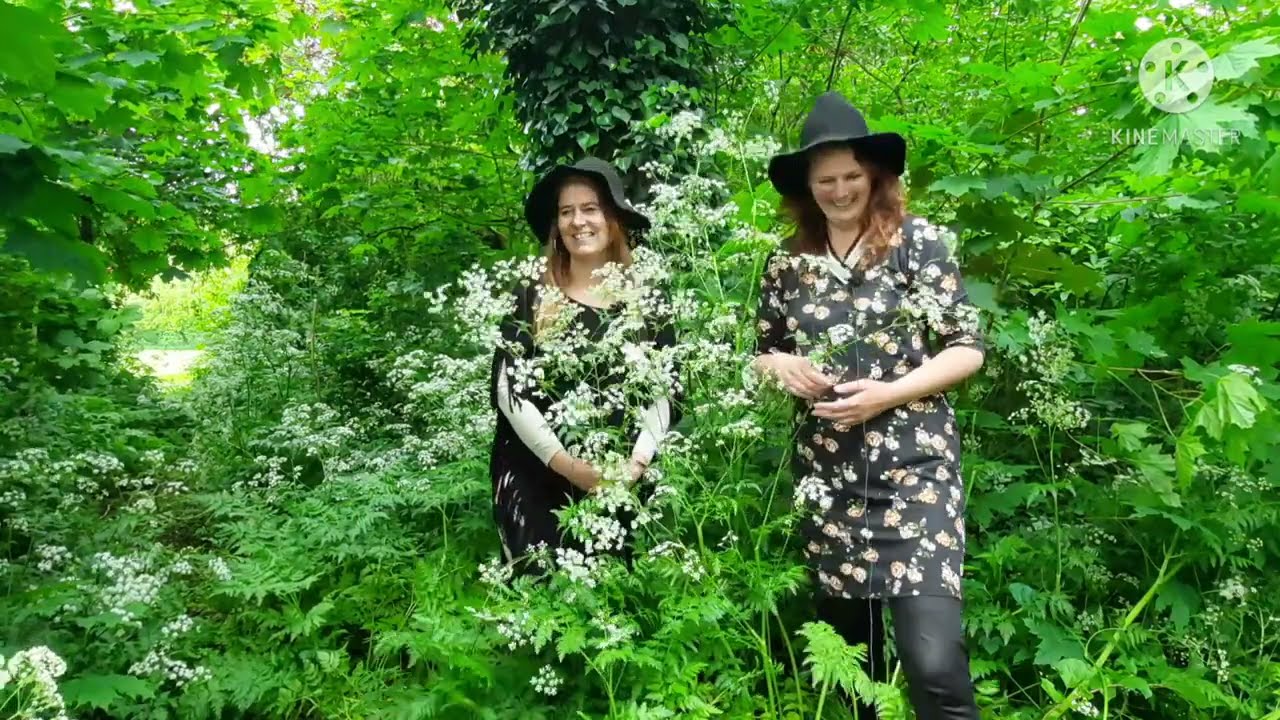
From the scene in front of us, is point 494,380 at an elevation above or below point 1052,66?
below

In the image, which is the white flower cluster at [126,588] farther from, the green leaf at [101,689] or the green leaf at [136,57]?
the green leaf at [136,57]

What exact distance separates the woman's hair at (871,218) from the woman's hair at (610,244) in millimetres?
648

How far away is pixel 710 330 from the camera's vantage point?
94.4 inches

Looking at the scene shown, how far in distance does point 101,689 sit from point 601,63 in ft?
12.3

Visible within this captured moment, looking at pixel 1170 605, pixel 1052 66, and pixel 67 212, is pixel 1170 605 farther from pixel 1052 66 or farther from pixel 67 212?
pixel 67 212

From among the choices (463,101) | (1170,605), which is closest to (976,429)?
(1170,605)

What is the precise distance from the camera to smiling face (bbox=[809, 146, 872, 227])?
226cm

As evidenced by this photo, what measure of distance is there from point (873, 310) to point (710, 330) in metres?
0.51

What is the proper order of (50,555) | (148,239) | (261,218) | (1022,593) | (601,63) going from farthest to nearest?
(261,218)
(601,63)
(148,239)
(50,555)
(1022,593)

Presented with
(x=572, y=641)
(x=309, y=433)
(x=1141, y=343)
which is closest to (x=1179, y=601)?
(x=1141, y=343)

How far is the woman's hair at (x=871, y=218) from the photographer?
224cm

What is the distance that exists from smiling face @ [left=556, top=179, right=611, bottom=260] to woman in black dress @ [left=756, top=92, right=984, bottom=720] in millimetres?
669

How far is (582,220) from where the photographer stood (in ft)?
8.85

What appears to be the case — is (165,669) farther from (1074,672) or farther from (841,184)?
(1074,672)
